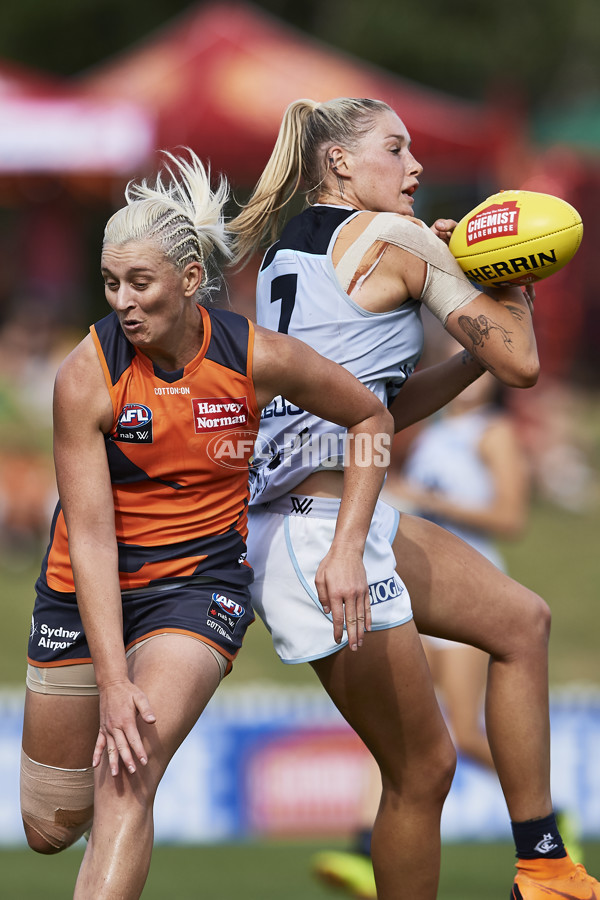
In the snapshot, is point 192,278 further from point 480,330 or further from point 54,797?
point 54,797

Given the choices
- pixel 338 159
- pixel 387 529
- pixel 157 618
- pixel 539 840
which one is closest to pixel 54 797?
pixel 157 618

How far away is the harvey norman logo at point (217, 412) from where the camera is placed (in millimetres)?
3078

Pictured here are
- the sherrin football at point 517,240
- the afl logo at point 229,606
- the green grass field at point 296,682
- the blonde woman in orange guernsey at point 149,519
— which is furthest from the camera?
the green grass field at point 296,682

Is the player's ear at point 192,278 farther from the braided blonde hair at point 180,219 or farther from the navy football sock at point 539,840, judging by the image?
the navy football sock at point 539,840

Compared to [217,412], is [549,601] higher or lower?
lower

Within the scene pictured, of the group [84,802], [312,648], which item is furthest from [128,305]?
[84,802]

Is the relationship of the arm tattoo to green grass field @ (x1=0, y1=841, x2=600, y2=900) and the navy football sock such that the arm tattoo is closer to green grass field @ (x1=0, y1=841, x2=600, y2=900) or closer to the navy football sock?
the navy football sock

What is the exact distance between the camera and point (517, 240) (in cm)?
330

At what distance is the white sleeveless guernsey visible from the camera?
333 centimetres

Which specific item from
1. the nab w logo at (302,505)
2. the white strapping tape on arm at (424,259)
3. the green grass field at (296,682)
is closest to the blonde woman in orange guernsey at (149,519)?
the nab w logo at (302,505)

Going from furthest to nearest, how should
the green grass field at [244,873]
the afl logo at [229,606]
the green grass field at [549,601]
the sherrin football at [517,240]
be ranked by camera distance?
the green grass field at [549,601]
the green grass field at [244,873]
the sherrin football at [517,240]
the afl logo at [229,606]

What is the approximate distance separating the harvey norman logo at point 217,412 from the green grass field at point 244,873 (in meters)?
3.49

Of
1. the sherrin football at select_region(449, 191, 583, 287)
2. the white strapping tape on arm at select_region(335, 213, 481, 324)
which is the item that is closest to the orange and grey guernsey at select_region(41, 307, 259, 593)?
the white strapping tape on arm at select_region(335, 213, 481, 324)

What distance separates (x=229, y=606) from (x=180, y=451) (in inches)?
17.1
